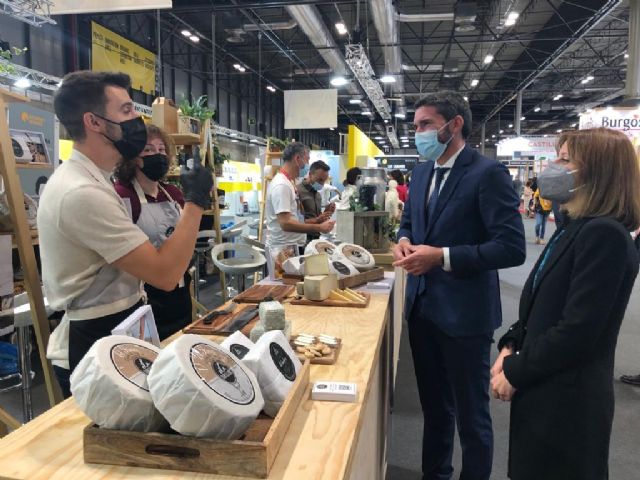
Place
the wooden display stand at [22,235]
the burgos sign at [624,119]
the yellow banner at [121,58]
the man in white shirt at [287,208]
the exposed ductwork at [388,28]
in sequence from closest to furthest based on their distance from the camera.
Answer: the wooden display stand at [22,235], the man in white shirt at [287,208], the yellow banner at [121,58], the burgos sign at [624,119], the exposed ductwork at [388,28]

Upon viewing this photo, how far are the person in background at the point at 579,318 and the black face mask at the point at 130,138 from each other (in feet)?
4.44

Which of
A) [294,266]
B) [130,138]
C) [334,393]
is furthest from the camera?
[294,266]

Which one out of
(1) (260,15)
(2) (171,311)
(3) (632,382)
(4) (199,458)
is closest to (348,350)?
(4) (199,458)

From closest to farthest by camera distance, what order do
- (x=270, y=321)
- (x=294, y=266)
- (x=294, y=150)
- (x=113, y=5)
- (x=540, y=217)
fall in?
(x=270, y=321), (x=294, y=266), (x=113, y=5), (x=294, y=150), (x=540, y=217)

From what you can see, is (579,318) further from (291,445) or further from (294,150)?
(294,150)

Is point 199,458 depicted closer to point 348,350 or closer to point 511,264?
point 348,350

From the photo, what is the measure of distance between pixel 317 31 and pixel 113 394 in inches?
411

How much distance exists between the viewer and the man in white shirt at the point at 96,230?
1405mm

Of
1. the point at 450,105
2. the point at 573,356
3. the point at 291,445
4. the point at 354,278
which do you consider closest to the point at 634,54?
the point at 450,105

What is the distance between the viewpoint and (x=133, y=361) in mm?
1021

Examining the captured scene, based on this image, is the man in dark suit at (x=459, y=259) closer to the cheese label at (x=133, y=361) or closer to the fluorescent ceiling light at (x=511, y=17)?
the cheese label at (x=133, y=361)

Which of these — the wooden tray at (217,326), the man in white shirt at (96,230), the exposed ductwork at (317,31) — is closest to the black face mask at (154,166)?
the man in white shirt at (96,230)

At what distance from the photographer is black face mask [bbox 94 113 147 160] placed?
5.46 ft

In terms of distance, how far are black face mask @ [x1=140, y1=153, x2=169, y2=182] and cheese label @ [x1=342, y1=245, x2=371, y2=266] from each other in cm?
103
